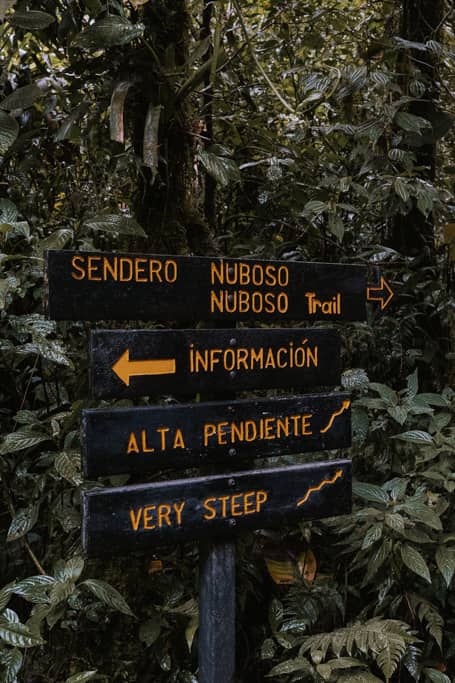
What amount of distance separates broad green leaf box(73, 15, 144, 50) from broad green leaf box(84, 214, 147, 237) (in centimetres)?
56

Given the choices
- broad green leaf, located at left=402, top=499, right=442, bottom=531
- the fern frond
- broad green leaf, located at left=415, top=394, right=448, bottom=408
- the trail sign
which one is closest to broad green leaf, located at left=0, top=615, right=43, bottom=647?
the trail sign

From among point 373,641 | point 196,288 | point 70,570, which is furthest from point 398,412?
point 70,570

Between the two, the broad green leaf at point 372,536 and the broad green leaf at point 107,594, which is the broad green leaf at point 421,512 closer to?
the broad green leaf at point 372,536

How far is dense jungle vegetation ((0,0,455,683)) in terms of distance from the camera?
197 cm

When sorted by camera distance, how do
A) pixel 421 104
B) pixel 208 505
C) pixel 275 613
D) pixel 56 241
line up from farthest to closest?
pixel 421 104 < pixel 275 613 < pixel 56 241 < pixel 208 505

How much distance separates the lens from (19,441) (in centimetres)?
188

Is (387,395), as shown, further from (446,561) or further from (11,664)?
(11,664)

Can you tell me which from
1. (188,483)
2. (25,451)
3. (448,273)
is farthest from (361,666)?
(448,273)

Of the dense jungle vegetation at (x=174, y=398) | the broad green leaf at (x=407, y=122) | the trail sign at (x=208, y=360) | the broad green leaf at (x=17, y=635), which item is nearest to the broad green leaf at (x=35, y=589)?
the dense jungle vegetation at (x=174, y=398)

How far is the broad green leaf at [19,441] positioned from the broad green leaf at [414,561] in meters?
1.24

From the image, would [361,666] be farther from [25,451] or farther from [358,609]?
[25,451]

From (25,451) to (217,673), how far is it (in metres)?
1.13

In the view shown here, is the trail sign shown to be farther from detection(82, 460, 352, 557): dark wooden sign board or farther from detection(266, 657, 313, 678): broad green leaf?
detection(266, 657, 313, 678): broad green leaf

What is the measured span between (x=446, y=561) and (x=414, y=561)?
138 mm
